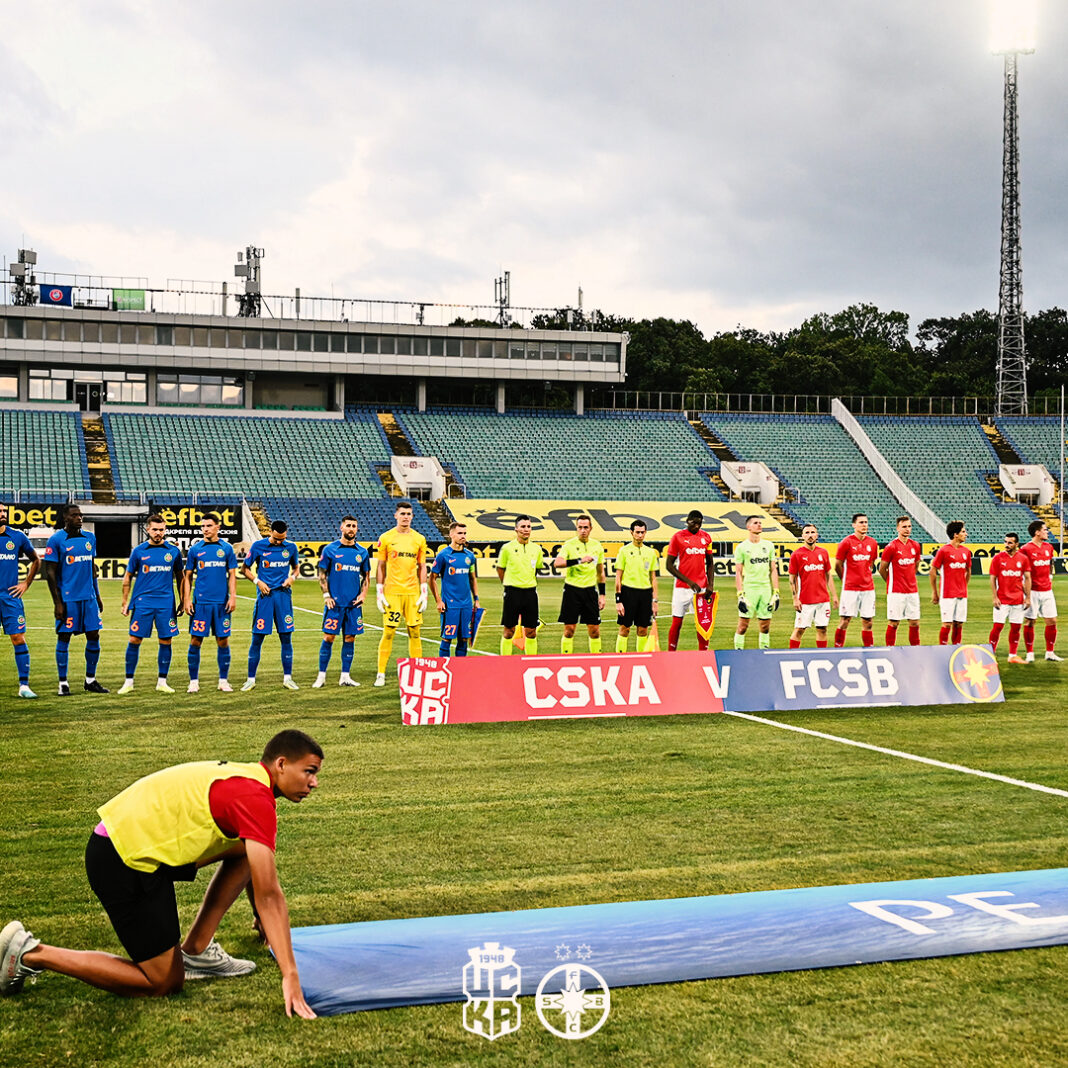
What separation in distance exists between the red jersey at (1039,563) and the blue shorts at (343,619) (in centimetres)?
1028

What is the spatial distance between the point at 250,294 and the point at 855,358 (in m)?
50.6

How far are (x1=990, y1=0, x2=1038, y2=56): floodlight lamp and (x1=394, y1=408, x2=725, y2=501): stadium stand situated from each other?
74.7ft

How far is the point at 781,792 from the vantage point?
343 inches

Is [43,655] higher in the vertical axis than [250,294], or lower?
lower

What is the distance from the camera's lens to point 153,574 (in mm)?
13617

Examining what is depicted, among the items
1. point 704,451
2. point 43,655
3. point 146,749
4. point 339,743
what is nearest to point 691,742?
point 339,743

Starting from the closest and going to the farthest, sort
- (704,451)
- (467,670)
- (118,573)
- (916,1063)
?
(916,1063) → (467,670) → (118,573) → (704,451)

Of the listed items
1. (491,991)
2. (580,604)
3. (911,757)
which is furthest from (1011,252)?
(491,991)

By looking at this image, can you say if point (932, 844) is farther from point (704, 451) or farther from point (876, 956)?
point (704, 451)

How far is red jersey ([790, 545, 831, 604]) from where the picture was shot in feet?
55.8

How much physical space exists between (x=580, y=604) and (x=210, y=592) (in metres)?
5.18

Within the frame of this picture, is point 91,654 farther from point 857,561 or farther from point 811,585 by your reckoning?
point 857,561

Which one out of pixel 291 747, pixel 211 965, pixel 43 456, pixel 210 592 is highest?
pixel 43 456

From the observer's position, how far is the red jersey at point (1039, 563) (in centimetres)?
1717
